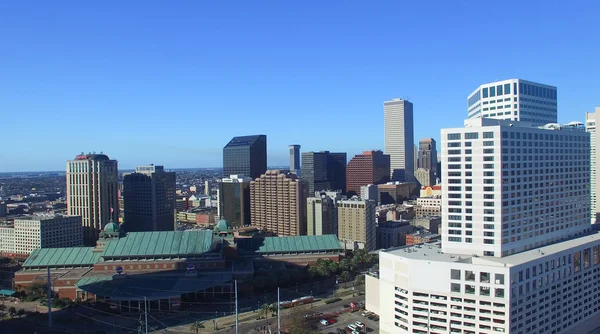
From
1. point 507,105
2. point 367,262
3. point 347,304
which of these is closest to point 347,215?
point 367,262

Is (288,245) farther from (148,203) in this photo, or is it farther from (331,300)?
(148,203)

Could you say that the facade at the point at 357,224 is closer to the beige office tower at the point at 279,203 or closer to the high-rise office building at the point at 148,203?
the beige office tower at the point at 279,203

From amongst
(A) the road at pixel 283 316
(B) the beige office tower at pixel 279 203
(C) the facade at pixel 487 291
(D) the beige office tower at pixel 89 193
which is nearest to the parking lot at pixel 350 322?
(A) the road at pixel 283 316

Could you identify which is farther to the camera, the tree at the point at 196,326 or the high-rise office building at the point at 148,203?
the high-rise office building at the point at 148,203

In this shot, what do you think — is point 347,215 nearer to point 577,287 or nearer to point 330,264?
point 330,264

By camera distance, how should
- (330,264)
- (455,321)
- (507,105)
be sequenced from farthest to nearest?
(330,264), (507,105), (455,321)

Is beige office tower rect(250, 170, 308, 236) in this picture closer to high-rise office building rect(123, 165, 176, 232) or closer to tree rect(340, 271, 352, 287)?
high-rise office building rect(123, 165, 176, 232)
